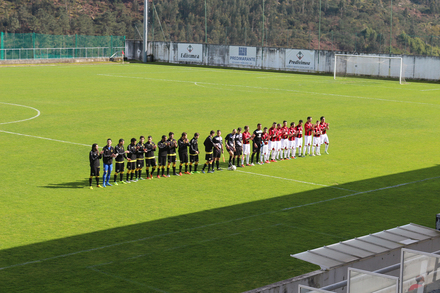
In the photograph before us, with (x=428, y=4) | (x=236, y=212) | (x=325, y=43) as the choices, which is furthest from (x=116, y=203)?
(x=428, y=4)

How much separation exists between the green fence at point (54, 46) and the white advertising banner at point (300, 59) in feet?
90.5

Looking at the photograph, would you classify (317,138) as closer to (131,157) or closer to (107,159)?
(131,157)

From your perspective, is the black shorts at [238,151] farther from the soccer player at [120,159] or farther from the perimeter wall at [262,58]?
the perimeter wall at [262,58]

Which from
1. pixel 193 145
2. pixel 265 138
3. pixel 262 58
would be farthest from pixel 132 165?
pixel 262 58

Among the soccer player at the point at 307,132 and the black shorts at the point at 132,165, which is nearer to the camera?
the black shorts at the point at 132,165

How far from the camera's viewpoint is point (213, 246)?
13148 millimetres

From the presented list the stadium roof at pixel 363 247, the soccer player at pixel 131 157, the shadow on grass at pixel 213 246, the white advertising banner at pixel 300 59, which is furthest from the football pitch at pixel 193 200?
the white advertising banner at pixel 300 59

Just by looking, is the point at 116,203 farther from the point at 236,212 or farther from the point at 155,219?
the point at 236,212

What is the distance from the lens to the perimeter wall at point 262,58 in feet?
182

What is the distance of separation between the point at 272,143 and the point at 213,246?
970 centimetres

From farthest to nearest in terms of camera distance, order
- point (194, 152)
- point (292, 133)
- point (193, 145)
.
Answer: point (292, 133)
point (194, 152)
point (193, 145)

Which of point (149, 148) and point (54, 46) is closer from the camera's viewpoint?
point (149, 148)

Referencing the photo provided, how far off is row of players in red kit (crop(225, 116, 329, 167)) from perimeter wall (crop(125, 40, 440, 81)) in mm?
34522

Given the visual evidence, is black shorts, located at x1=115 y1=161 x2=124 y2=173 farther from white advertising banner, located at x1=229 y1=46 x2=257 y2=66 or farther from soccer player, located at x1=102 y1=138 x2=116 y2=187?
white advertising banner, located at x1=229 y1=46 x2=257 y2=66
